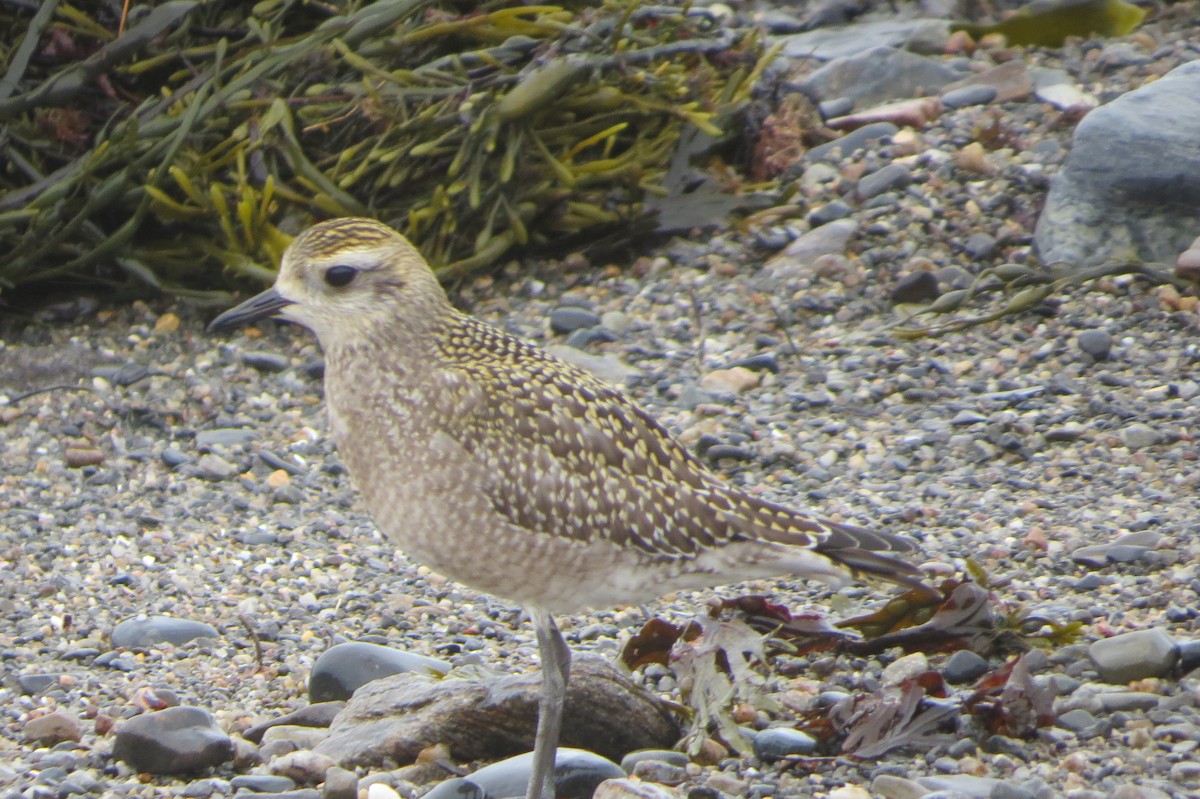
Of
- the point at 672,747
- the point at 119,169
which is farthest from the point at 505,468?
the point at 119,169

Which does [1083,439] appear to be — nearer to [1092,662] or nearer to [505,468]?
[1092,662]

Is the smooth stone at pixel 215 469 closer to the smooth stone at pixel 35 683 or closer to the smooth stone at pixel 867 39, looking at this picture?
the smooth stone at pixel 35 683

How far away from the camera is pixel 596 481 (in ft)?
15.3

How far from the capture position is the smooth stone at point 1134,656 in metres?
4.64

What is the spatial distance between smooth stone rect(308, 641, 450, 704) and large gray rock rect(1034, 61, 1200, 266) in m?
3.59

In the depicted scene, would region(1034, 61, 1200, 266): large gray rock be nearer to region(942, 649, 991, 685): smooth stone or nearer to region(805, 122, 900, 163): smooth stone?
region(805, 122, 900, 163): smooth stone

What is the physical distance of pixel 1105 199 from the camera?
7207 millimetres

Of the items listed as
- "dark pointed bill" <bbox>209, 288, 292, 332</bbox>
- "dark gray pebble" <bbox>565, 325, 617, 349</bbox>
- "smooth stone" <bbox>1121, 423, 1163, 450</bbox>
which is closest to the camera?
"dark pointed bill" <bbox>209, 288, 292, 332</bbox>

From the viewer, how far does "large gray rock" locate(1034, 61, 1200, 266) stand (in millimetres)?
7125

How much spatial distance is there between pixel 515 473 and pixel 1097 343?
3201mm

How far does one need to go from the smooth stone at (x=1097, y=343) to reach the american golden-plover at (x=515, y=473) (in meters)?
2.46

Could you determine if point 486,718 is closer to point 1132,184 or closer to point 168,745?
point 168,745

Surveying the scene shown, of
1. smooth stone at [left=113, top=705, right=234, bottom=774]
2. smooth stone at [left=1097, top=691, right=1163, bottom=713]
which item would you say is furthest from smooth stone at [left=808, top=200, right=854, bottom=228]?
smooth stone at [left=113, top=705, right=234, bottom=774]

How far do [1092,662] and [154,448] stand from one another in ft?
12.5
